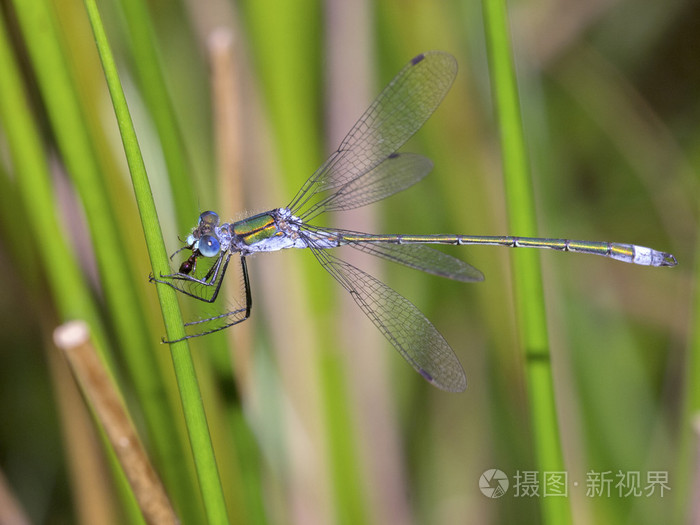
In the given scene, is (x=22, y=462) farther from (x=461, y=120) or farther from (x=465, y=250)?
(x=461, y=120)

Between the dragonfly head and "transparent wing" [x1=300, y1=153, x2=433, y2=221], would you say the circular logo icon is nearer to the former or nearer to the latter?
"transparent wing" [x1=300, y1=153, x2=433, y2=221]

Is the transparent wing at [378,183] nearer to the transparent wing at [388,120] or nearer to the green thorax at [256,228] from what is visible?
the transparent wing at [388,120]

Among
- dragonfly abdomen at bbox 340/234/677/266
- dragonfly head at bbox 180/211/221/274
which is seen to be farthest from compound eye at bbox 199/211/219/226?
dragonfly abdomen at bbox 340/234/677/266

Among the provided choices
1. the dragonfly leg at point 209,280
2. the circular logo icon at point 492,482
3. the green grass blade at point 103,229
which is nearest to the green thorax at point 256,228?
the dragonfly leg at point 209,280

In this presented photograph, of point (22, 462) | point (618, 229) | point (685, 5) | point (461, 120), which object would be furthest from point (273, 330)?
point (685, 5)

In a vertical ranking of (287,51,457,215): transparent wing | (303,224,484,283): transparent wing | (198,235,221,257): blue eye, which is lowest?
(303,224,484,283): transparent wing

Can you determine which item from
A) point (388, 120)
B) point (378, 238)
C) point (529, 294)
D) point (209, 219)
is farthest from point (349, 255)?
point (529, 294)

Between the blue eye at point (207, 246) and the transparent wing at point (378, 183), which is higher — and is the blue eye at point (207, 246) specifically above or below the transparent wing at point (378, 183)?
below

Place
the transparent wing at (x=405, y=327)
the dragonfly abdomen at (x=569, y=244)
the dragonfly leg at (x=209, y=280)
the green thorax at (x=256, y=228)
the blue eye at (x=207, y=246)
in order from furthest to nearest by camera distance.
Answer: the dragonfly abdomen at (x=569, y=244) < the green thorax at (x=256, y=228) < the blue eye at (x=207, y=246) < the transparent wing at (x=405, y=327) < the dragonfly leg at (x=209, y=280)
